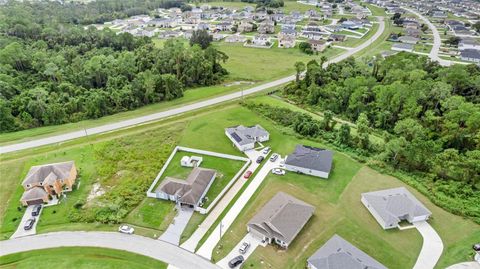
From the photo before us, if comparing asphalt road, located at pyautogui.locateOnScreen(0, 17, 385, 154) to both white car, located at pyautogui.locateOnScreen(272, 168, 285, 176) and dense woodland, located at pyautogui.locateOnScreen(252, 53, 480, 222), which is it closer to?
dense woodland, located at pyautogui.locateOnScreen(252, 53, 480, 222)

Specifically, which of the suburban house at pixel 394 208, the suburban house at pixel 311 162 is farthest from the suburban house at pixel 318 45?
the suburban house at pixel 394 208

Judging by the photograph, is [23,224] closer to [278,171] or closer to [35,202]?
[35,202]

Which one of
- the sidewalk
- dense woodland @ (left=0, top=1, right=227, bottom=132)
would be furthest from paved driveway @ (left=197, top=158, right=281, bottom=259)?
dense woodland @ (left=0, top=1, right=227, bottom=132)

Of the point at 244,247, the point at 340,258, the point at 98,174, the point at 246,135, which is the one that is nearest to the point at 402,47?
the point at 246,135

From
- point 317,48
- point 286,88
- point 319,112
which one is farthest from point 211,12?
point 319,112

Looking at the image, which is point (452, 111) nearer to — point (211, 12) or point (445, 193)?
point (445, 193)
